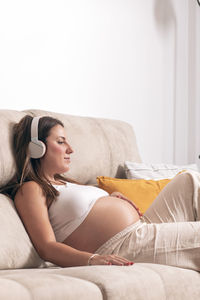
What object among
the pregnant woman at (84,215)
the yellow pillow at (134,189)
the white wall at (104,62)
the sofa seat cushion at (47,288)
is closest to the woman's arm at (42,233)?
the pregnant woman at (84,215)

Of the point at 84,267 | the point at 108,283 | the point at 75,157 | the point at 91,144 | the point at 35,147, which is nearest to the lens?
the point at 108,283

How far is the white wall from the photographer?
8.04ft

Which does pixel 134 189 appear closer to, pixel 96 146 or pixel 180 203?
pixel 96 146

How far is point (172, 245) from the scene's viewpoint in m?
1.58

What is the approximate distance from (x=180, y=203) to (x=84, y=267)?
59 centimetres

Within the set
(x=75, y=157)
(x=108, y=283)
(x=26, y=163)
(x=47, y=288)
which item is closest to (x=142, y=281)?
Result: (x=108, y=283)

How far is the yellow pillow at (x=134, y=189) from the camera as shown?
89.1 inches

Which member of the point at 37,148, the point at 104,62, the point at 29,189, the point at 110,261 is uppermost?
the point at 104,62

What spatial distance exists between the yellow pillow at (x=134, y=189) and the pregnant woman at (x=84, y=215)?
299mm

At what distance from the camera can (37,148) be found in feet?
6.11

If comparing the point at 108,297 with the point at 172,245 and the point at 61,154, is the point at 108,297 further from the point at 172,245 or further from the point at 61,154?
the point at 61,154

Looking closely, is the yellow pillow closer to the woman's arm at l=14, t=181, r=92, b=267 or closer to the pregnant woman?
the pregnant woman

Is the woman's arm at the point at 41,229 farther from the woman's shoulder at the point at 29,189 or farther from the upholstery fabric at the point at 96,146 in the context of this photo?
the upholstery fabric at the point at 96,146

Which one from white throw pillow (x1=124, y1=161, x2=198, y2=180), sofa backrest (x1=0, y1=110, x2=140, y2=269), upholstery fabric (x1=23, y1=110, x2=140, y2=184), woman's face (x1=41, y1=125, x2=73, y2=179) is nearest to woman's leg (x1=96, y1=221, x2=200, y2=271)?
sofa backrest (x1=0, y1=110, x2=140, y2=269)
